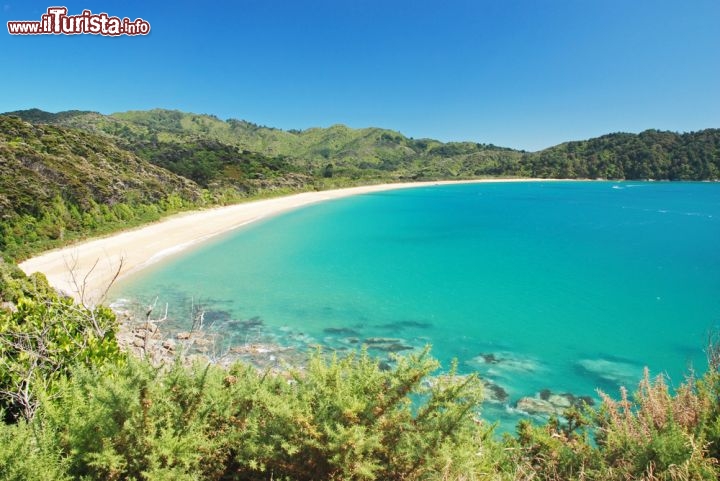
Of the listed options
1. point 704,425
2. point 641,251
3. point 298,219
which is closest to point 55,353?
point 704,425

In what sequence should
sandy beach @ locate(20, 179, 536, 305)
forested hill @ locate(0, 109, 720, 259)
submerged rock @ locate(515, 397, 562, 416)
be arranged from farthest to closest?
forested hill @ locate(0, 109, 720, 259) < sandy beach @ locate(20, 179, 536, 305) < submerged rock @ locate(515, 397, 562, 416)

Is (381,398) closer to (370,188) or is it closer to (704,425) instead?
(704,425)

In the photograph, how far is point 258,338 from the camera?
46.0 feet

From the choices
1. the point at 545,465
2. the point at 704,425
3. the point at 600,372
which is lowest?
the point at 600,372

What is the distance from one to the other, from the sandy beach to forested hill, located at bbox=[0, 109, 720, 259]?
1658 millimetres

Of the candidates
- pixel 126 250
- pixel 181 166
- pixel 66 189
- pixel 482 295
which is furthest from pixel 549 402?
pixel 181 166

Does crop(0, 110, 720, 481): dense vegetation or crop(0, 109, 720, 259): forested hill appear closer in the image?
crop(0, 110, 720, 481): dense vegetation

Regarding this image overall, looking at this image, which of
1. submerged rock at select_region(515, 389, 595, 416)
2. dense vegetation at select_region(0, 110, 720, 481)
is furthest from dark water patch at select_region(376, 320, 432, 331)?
dense vegetation at select_region(0, 110, 720, 481)

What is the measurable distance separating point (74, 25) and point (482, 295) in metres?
25.6

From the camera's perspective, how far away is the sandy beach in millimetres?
17938

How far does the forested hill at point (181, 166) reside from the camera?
27.0 m

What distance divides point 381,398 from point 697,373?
12230 millimetres

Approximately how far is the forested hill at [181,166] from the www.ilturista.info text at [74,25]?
10.1 m

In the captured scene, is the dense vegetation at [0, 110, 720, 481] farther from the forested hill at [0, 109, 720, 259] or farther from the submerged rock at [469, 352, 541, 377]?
the forested hill at [0, 109, 720, 259]
